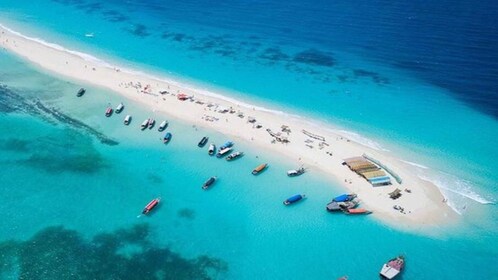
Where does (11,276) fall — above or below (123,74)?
below

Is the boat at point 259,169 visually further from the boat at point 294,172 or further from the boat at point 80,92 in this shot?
the boat at point 80,92

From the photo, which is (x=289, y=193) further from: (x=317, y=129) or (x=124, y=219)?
(x=124, y=219)

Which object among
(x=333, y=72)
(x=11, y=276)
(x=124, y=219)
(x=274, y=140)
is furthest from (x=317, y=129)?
(x=11, y=276)

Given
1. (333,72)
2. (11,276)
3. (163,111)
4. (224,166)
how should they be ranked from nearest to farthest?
(11,276) → (224,166) → (163,111) → (333,72)

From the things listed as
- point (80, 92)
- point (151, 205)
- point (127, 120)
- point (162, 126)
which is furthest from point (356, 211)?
point (80, 92)

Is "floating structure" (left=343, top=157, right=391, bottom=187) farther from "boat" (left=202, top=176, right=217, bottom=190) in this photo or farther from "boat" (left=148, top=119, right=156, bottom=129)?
"boat" (left=148, top=119, right=156, bottom=129)

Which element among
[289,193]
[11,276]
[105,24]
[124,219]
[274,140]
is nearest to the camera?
[11,276]

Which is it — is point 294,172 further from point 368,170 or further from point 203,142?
point 203,142


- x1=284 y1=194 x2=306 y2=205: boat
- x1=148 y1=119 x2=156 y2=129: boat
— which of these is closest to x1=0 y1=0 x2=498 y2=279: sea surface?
x1=284 y1=194 x2=306 y2=205: boat
